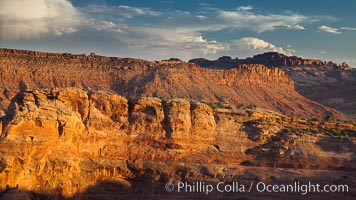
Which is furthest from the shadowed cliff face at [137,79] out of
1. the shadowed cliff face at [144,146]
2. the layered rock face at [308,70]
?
the shadowed cliff face at [144,146]

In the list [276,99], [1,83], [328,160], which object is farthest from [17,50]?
[328,160]

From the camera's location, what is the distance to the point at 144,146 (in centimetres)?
2252

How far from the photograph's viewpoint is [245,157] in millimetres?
23438

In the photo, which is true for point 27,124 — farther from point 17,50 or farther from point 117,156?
point 17,50

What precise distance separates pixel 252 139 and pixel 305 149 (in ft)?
8.98

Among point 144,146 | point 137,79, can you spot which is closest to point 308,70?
point 137,79

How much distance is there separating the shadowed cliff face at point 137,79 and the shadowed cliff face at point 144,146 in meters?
34.3

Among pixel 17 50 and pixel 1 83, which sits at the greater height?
pixel 17 50

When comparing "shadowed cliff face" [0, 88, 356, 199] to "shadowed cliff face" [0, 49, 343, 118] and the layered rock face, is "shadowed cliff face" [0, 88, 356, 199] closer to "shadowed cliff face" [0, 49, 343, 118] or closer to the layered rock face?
"shadowed cliff face" [0, 49, 343, 118]

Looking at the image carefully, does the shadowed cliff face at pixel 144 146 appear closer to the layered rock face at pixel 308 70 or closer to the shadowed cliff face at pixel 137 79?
the shadowed cliff face at pixel 137 79

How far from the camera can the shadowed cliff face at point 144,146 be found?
1961 centimetres

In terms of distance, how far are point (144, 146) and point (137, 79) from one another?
157ft

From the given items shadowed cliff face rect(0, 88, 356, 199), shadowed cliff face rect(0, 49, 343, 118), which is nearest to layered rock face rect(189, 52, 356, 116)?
shadowed cliff face rect(0, 49, 343, 118)

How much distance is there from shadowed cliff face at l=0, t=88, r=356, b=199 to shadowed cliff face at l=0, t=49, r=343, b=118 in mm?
34328
